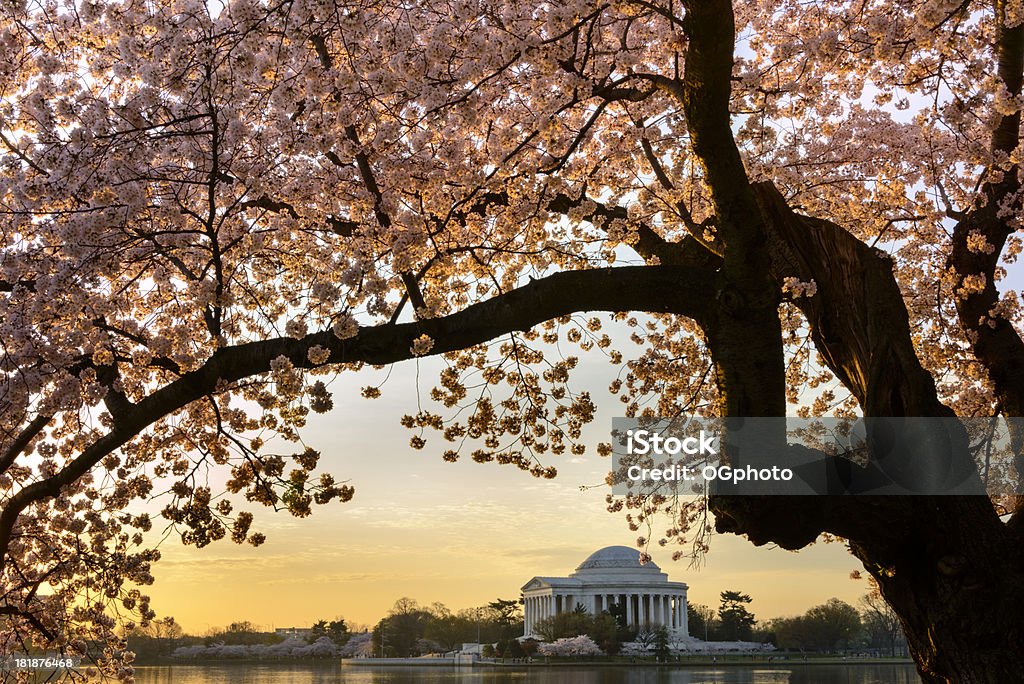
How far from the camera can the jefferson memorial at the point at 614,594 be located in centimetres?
6894

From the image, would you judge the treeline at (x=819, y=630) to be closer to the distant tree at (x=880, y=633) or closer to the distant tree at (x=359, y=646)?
the distant tree at (x=880, y=633)

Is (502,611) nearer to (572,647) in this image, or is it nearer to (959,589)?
(572,647)

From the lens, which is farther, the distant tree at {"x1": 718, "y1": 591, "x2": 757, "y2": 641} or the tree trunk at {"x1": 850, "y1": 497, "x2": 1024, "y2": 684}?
the distant tree at {"x1": 718, "y1": 591, "x2": 757, "y2": 641}

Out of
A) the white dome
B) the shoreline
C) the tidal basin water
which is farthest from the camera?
the white dome

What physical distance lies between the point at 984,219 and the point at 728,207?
400 cm

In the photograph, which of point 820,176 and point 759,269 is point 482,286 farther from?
point 820,176

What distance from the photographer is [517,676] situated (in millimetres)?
44125

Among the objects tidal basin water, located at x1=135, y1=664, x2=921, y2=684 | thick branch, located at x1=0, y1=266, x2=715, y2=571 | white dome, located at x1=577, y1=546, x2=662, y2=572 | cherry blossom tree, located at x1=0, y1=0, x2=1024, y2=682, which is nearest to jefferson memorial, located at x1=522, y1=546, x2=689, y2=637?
white dome, located at x1=577, y1=546, x2=662, y2=572

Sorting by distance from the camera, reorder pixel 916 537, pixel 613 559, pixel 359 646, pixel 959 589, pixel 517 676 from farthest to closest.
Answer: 1. pixel 613 559
2. pixel 359 646
3. pixel 517 676
4. pixel 916 537
5. pixel 959 589

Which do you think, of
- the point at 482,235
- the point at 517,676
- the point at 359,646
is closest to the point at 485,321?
the point at 482,235

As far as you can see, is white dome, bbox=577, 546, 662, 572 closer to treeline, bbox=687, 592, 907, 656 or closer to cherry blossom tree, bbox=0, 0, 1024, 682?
treeline, bbox=687, 592, 907, 656

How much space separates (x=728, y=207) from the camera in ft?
18.9

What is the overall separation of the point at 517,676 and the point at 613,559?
3144cm

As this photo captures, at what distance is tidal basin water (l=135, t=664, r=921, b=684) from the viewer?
39031 mm
